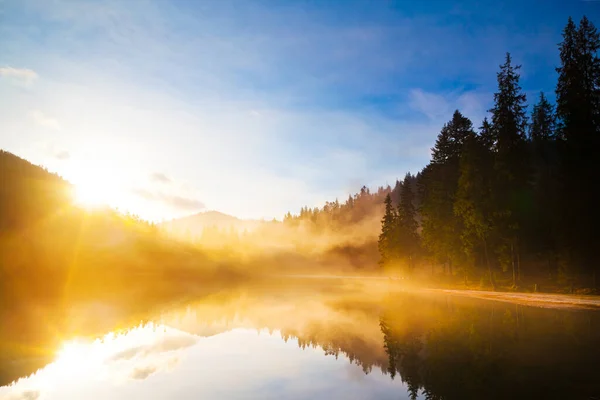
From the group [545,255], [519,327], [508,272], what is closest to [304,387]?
[519,327]

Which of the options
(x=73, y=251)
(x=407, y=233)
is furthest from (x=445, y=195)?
(x=73, y=251)

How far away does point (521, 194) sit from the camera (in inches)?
1773

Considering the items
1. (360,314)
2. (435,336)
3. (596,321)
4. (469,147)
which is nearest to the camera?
(435,336)

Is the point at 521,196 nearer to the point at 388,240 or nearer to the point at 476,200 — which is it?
the point at 476,200

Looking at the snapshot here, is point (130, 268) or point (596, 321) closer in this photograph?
point (596, 321)

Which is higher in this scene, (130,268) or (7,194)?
(7,194)

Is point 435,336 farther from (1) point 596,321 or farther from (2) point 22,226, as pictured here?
(2) point 22,226

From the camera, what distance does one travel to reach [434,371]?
1374 centimetres

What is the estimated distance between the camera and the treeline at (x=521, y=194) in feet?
121

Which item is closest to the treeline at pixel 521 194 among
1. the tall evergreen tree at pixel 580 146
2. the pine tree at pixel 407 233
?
the tall evergreen tree at pixel 580 146

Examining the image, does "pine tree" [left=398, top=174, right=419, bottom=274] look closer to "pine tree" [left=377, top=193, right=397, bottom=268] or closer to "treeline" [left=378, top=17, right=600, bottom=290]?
"pine tree" [left=377, top=193, right=397, bottom=268]

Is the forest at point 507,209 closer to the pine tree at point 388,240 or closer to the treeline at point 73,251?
the pine tree at point 388,240

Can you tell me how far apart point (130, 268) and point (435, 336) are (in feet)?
Result: 453

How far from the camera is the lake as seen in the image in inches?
469
